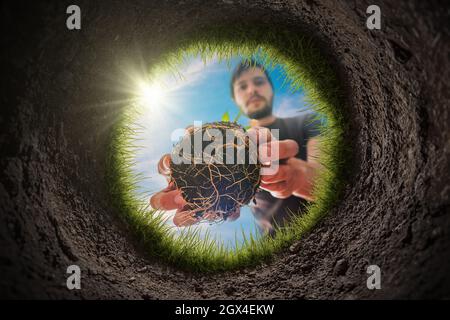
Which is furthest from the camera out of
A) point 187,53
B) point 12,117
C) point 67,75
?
point 187,53

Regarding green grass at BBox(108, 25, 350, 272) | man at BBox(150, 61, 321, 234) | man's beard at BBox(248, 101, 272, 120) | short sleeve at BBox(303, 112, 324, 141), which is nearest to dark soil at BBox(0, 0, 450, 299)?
green grass at BBox(108, 25, 350, 272)

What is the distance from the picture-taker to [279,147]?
1409 millimetres

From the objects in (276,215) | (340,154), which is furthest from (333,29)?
(276,215)

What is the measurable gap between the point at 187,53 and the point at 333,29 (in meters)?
0.56

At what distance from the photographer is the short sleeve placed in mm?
1269

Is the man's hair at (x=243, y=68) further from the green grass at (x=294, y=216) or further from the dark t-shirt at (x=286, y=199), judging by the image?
the dark t-shirt at (x=286, y=199)

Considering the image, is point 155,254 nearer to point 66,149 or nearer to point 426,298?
point 66,149

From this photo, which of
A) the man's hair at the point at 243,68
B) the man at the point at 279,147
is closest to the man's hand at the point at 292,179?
the man at the point at 279,147

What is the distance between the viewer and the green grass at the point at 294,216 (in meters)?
1.12

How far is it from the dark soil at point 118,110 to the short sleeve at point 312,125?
174 mm

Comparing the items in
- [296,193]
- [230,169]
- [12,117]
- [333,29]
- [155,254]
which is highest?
[333,29]

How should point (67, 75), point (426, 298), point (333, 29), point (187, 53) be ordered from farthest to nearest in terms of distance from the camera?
point (187, 53) < point (333, 29) < point (67, 75) < point (426, 298)

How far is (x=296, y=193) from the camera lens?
149 cm

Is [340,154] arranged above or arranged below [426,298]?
above
